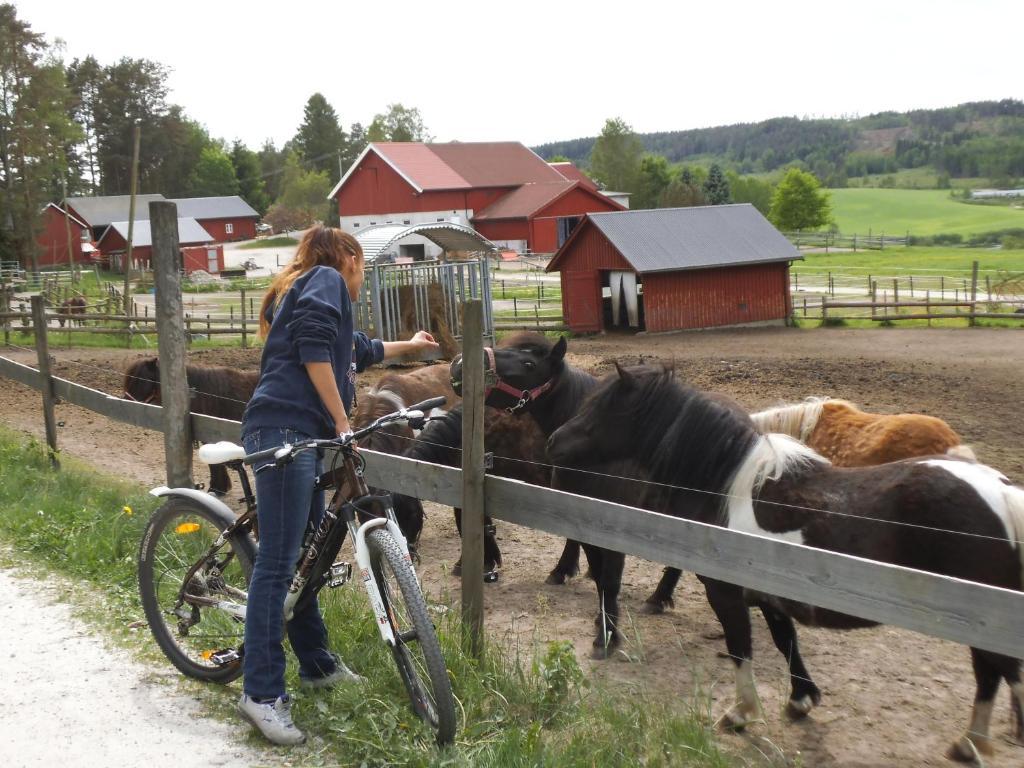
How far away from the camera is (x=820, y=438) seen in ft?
19.8

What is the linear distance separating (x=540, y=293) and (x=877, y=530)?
3266cm

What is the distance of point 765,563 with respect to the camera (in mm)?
3072

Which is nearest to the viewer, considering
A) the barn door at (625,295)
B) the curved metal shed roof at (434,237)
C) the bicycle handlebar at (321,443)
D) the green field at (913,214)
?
the bicycle handlebar at (321,443)

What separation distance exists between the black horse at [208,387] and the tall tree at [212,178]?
273ft

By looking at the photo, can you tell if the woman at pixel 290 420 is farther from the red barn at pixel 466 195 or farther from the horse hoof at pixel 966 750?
the red barn at pixel 466 195

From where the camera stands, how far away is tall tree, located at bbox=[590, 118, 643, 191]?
81.4 meters

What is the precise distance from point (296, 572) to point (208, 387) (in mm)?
6294

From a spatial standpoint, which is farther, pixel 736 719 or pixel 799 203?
pixel 799 203

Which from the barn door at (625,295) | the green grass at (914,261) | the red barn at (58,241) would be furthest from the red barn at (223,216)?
the barn door at (625,295)

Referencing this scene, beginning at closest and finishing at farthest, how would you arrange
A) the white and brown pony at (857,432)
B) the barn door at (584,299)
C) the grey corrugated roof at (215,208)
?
1. the white and brown pony at (857,432)
2. the barn door at (584,299)
3. the grey corrugated roof at (215,208)

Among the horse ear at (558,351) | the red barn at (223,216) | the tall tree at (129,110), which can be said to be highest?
the tall tree at (129,110)

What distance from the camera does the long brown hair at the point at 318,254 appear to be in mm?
3670

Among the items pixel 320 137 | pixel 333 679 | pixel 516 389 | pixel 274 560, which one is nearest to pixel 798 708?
pixel 333 679

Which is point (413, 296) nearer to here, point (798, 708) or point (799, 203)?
point (798, 708)
